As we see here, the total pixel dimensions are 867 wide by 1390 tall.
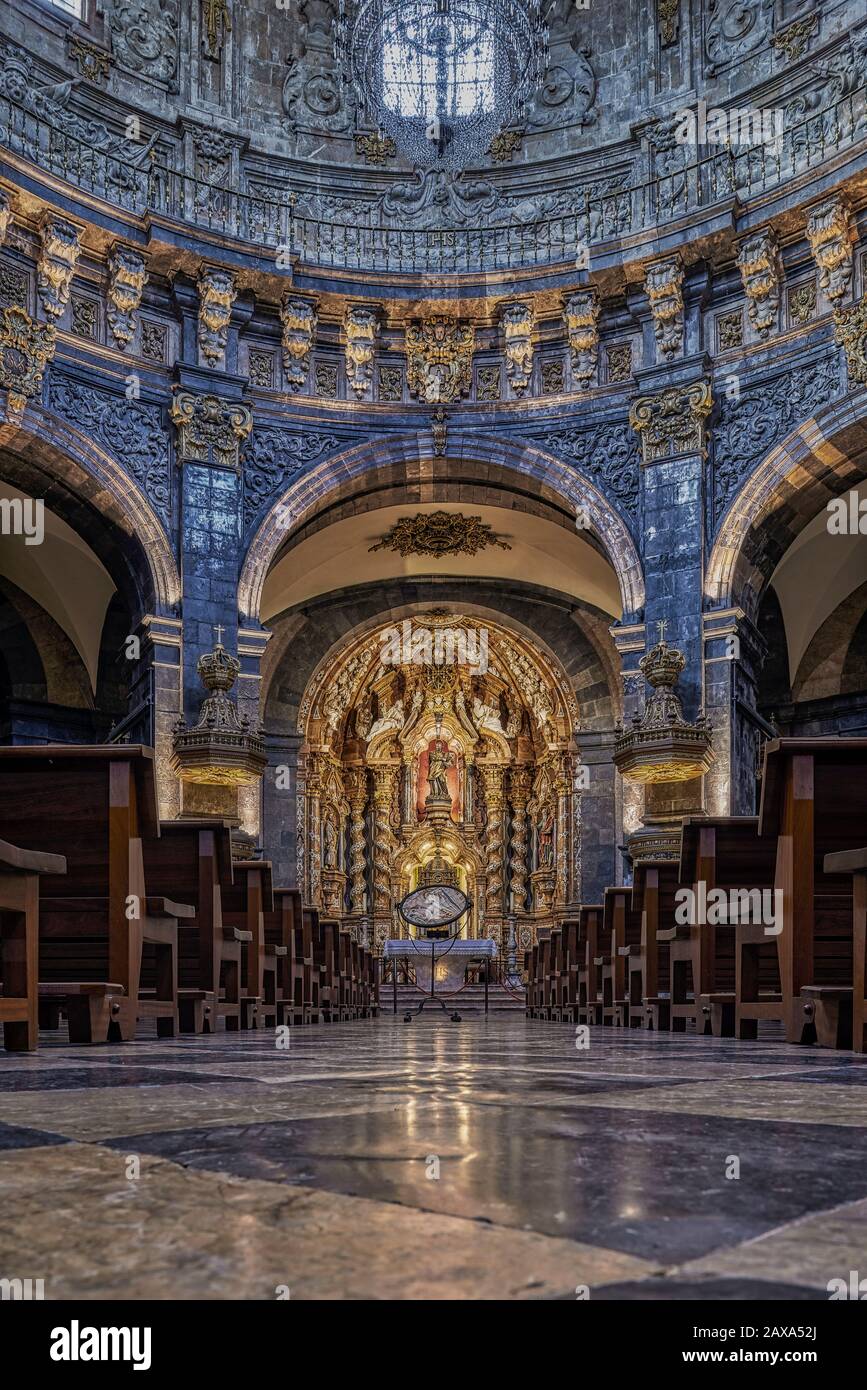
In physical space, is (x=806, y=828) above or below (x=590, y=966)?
above

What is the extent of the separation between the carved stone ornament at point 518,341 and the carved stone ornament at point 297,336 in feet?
7.72

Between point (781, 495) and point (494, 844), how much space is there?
12543 mm

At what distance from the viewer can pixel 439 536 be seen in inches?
783

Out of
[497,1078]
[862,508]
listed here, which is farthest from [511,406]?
[497,1078]

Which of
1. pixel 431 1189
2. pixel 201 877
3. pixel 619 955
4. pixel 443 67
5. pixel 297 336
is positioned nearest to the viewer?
pixel 431 1189

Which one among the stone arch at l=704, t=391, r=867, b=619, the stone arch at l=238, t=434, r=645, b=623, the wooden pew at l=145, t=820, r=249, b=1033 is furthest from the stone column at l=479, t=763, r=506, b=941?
the wooden pew at l=145, t=820, r=249, b=1033

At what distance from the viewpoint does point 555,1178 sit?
1501 millimetres

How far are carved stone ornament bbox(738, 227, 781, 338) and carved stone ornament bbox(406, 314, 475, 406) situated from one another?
348 centimetres

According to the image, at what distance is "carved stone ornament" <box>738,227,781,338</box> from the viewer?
14.6m

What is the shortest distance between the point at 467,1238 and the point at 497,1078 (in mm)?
2020

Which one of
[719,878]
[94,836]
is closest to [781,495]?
[719,878]

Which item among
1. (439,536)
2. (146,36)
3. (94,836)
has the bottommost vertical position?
(94,836)

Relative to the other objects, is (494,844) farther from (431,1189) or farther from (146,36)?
(431,1189)

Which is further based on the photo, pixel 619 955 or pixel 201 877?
pixel 619 955
